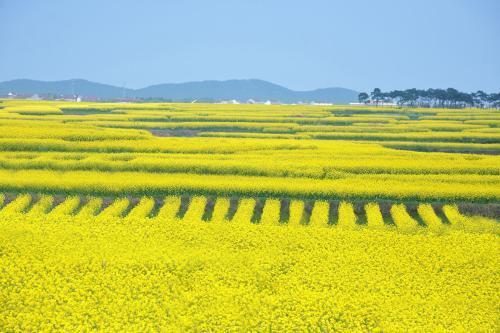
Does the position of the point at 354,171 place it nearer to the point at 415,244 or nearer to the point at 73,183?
→ the point at 415,244

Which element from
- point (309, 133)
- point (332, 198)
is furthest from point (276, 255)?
point (309, 133)

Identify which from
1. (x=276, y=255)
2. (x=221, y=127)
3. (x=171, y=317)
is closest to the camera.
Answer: (x=171, y=317)

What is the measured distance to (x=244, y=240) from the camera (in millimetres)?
23203

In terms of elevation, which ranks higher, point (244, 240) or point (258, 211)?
point (244, 240)

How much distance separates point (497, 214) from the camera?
99.6 feet

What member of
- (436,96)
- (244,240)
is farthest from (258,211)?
(436,96)

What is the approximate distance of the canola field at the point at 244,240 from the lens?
17016mm

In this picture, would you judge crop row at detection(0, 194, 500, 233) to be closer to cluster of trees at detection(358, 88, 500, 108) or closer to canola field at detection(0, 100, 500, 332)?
canola field at detection(0, 100, 500, 332)

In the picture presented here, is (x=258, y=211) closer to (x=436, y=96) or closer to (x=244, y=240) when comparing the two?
(x=244, y=240)

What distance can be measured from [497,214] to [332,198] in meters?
9.67

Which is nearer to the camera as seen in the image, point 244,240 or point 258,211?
point 244,240

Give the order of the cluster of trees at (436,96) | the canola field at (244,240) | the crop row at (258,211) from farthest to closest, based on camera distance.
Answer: the cluster of trees at (436,96)
the crop row at (258,211)
the canola field at (244,240)

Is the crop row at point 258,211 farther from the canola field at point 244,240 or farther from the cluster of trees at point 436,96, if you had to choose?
the cluster of trees at point 436,96

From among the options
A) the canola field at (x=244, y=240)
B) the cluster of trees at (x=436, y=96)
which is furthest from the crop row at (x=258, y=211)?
the cluster of trees at (x=436, y=96)
